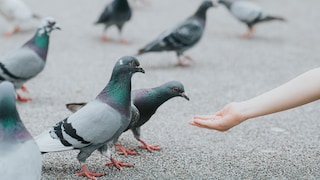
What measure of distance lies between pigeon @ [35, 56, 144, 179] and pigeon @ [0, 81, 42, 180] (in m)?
0.44

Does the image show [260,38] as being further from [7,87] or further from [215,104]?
[7,87]

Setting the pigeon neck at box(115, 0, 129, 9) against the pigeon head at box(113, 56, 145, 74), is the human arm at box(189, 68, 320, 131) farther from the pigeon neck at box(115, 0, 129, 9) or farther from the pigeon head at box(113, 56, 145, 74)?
the pigeon neck at box(115, 0, 129, 9)

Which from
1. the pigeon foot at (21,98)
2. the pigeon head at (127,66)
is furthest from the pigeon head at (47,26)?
the pigeon head at (127,66)

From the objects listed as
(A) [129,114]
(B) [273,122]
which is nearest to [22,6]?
(B) [273,122]

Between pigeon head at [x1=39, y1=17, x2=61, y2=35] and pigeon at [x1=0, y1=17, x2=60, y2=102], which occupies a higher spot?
pigeon head at [x1=39, y1=17, x2=61, y2=35]

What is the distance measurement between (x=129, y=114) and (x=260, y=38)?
197 inches

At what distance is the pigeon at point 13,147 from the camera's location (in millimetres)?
2639

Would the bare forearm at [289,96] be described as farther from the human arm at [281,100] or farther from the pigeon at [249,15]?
the pigeon at [249,15]

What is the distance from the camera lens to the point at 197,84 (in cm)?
582

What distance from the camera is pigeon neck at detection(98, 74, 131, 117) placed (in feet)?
10.8

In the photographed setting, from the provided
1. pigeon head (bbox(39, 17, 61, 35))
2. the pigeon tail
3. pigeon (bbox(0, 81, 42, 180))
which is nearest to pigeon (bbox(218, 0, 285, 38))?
pigeon head (bbox(39, 17, 61, 35))

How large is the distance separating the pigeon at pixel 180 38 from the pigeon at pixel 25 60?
4.90 ft

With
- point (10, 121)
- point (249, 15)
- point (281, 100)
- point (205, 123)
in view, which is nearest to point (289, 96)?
point (281, 100)

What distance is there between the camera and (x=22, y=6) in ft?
24.3
